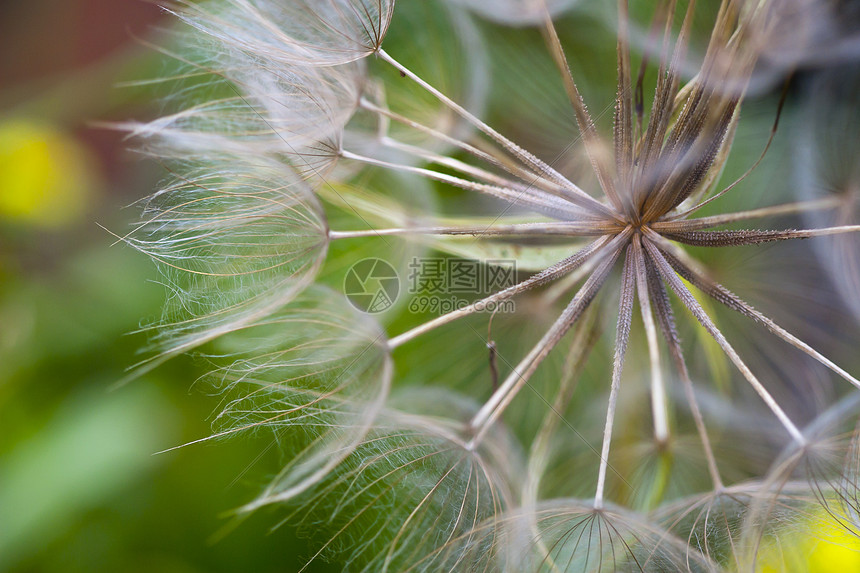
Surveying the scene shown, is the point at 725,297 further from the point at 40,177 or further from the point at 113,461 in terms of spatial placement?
the point at 40,177

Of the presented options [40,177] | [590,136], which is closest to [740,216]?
[590,136]

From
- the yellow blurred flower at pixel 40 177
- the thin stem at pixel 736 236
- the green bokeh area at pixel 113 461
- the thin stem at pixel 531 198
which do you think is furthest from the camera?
the yellow blurred flower at pixel 40 177

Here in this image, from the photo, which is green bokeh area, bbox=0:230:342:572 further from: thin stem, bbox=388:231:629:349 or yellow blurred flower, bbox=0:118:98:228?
thin stem, bbox=388:231:629:349

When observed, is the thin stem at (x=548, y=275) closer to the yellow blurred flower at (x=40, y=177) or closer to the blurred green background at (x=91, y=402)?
the blurred green background at (x=91, y=402)

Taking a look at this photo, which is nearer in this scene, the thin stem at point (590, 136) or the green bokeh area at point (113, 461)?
the thin stem at point (590, 136)

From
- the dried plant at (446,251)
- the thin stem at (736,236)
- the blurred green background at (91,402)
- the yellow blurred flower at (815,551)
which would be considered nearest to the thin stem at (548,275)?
the dried plant at (446,251)

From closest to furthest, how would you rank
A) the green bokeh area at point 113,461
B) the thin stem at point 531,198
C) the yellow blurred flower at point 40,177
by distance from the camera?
the thin stem at point 531,198 < the green bokeh area at point 113,461 < the yellow blurred flower at point 40,177

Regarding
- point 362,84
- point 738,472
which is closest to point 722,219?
point 738,472
